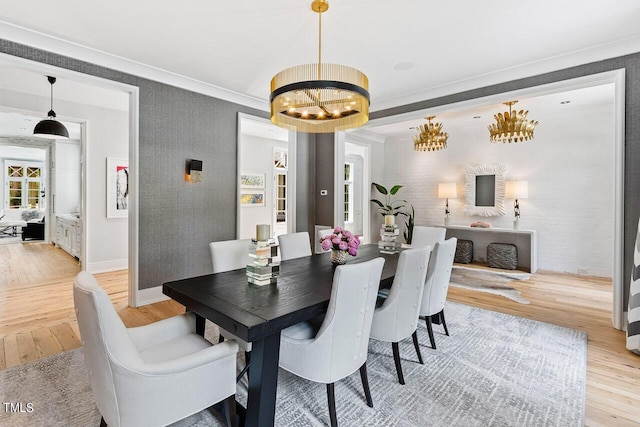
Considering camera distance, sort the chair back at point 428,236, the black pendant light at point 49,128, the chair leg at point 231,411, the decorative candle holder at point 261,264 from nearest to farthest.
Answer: the chair leg at point 231,411 < the decorative candle holder at point 261,264 < the chair back at point 428,236 < the black pendant light at point 49,128

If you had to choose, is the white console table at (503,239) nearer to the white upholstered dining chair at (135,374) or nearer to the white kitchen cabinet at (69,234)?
the white upholstered dining chair at (135,374)

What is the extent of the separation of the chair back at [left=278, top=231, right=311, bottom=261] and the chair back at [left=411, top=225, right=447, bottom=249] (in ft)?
4.56

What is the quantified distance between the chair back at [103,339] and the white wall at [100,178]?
15.8 feet

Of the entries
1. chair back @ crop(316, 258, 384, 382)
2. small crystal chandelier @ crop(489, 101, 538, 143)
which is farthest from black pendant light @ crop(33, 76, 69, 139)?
small crystal chandelier @ crop(489, 101, 538, 143)

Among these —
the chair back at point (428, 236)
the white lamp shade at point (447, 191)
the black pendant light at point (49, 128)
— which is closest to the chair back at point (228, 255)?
the chair back at point (428, 236)

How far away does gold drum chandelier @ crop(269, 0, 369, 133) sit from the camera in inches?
82.7

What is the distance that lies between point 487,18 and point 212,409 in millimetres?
3447

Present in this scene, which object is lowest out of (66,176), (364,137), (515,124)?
(66,176)

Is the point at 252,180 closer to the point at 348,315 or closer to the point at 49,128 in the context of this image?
the point at 49,128

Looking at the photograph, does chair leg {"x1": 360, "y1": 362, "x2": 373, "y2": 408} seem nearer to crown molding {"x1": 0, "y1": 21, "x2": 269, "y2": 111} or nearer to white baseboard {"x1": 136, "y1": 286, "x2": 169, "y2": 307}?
white baseboard {"x1": 136, "y1": 286, "x2": 169, "y2": 307}

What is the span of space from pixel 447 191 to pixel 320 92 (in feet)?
15.8

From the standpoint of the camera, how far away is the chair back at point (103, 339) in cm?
112

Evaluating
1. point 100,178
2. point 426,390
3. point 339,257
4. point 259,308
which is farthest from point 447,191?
point 100,178

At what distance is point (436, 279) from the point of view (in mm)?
2477
